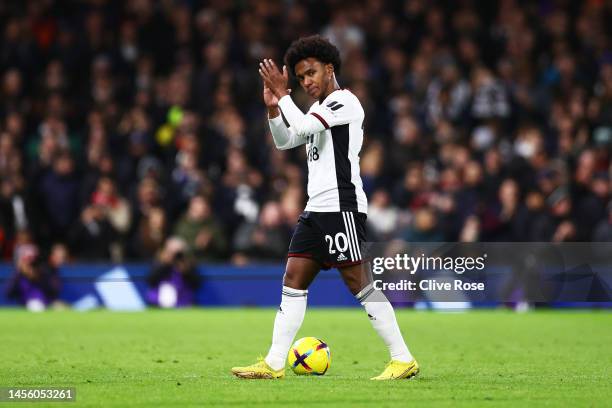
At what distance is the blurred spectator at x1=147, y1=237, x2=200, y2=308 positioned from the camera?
18.9m

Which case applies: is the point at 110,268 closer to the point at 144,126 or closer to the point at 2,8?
the point at 144,126

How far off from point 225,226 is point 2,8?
8.02m

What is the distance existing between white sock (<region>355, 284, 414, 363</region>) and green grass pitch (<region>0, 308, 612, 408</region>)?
283 millimetres

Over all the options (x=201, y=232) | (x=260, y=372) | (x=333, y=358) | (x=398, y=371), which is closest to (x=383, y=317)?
(x=398, y=371)

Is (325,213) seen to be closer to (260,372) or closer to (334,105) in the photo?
(334,105)

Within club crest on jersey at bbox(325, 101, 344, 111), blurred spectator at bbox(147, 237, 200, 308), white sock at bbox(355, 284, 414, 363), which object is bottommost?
blurred spectator at bbox(147, 237, 200, 308)

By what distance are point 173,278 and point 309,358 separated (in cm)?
1016

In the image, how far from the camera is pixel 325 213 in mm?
8625

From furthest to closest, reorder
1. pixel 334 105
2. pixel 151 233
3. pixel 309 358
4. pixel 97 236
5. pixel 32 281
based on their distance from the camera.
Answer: pixel 97 236
pixel 151 233
pixel 32 281
pixel 309 358
pixel 334 105

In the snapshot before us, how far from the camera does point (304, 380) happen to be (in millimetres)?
8750

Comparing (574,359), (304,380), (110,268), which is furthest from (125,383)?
(110,268)

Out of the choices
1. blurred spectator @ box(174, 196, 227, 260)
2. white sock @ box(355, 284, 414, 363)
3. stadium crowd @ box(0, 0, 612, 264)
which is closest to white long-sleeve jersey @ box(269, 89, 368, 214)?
white sock @ box(355, 284, 414, 363)

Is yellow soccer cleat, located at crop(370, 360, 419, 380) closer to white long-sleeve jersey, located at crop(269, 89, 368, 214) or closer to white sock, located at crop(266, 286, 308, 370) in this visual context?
white sock, located at crop(266, 286, 308, 370)

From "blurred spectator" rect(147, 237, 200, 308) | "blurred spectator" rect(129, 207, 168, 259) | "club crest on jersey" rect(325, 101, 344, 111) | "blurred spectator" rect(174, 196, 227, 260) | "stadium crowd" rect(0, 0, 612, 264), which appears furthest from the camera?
"blurred spectator" rect(129, 207, 168, 259)
